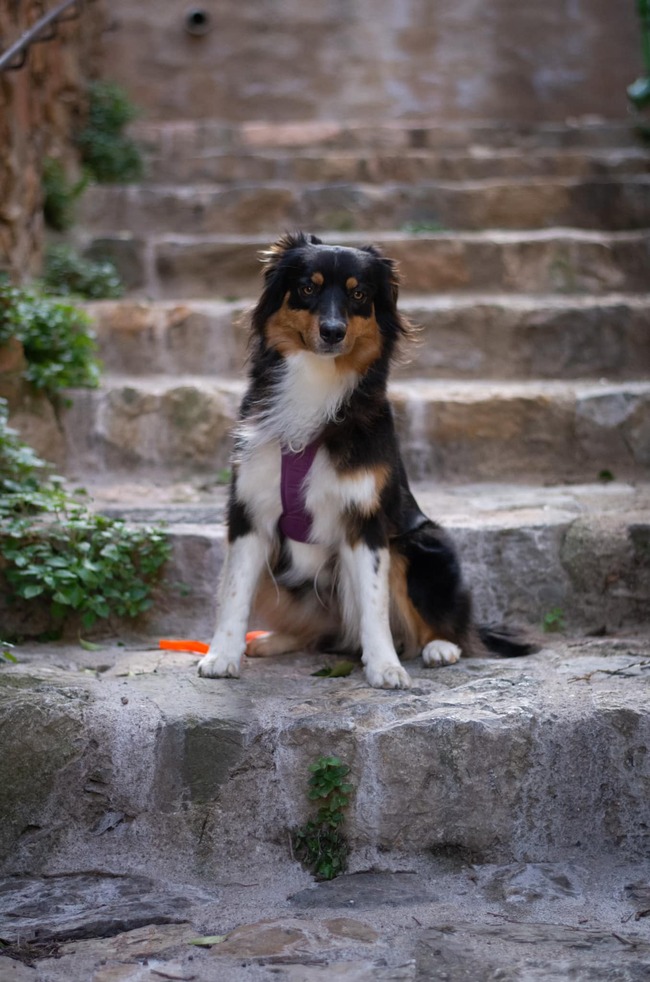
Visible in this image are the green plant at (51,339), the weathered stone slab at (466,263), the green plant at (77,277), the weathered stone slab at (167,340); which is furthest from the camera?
the weathered stone slab at (466,263)

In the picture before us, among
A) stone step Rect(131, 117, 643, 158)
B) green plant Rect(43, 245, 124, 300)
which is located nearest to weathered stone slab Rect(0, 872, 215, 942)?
green plant Rect(43, 245, 124, 300)

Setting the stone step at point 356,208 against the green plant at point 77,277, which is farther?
the stone step at point 356,208

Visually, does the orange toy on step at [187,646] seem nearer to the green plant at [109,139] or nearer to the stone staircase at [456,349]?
the stone staircase at [456,349]

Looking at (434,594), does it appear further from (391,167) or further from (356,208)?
(391,167)

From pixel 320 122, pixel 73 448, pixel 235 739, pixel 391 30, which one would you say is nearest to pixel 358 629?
pixel 235 739

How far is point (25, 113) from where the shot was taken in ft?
20.1

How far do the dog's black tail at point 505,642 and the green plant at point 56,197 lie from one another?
4544 millimetres

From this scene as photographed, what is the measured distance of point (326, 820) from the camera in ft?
9.32

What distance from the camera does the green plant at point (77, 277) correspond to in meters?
6.23

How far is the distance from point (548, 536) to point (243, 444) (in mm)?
1281

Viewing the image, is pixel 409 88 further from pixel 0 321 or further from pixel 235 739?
pixel 235 739

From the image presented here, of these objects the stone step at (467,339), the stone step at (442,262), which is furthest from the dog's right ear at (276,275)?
the stone step at (442,262)

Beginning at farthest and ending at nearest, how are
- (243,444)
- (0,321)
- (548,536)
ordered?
(0,321), (548,536), (243,444)

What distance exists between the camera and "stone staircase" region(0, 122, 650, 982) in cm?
255
